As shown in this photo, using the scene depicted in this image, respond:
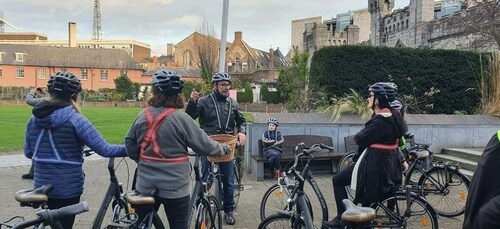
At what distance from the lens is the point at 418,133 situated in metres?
10.1

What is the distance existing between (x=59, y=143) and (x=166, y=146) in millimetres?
950

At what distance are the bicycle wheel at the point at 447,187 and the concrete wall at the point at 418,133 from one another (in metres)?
3.58

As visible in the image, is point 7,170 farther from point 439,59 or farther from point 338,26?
point 338,26

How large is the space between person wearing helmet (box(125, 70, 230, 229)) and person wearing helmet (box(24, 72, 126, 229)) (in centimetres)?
42

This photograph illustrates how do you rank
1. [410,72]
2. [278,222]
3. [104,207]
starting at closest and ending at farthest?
[104,207]
[278,222]
[410,72]

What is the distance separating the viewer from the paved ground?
6.03 metres

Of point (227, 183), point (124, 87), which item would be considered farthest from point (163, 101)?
point (124, 87)

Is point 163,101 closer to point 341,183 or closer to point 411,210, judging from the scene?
point 341,183

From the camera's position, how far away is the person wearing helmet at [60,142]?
3.50m

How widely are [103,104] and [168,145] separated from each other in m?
46.7

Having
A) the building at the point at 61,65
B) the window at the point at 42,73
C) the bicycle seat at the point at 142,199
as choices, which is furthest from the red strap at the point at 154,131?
the window at the point at 42,73

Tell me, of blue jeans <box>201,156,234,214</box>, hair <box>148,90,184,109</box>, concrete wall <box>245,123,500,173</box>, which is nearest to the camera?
hair <box>148,90,184,109</box>

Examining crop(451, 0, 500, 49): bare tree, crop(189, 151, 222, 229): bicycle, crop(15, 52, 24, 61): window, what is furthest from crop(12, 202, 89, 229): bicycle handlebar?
crop(15, 52, 24, 61): window

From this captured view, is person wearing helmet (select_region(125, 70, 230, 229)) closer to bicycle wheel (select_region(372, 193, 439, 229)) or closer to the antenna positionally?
bicycle wheel (select_region(372, 193, 439, 229))
